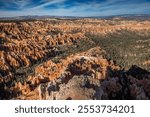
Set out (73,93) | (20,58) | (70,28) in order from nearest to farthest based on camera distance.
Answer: (73,93) → (20,58) → (70,28)

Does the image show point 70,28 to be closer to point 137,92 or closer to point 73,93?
point 137,92

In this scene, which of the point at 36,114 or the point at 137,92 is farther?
the point at 137,92

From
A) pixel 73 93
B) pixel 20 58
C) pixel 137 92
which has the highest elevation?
pixel 73 93

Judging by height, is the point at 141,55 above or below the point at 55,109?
below

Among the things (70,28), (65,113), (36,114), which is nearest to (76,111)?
(65,113)

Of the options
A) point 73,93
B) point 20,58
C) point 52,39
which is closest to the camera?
point 73,93

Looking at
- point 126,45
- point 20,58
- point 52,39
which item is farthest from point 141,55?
point 52,39
